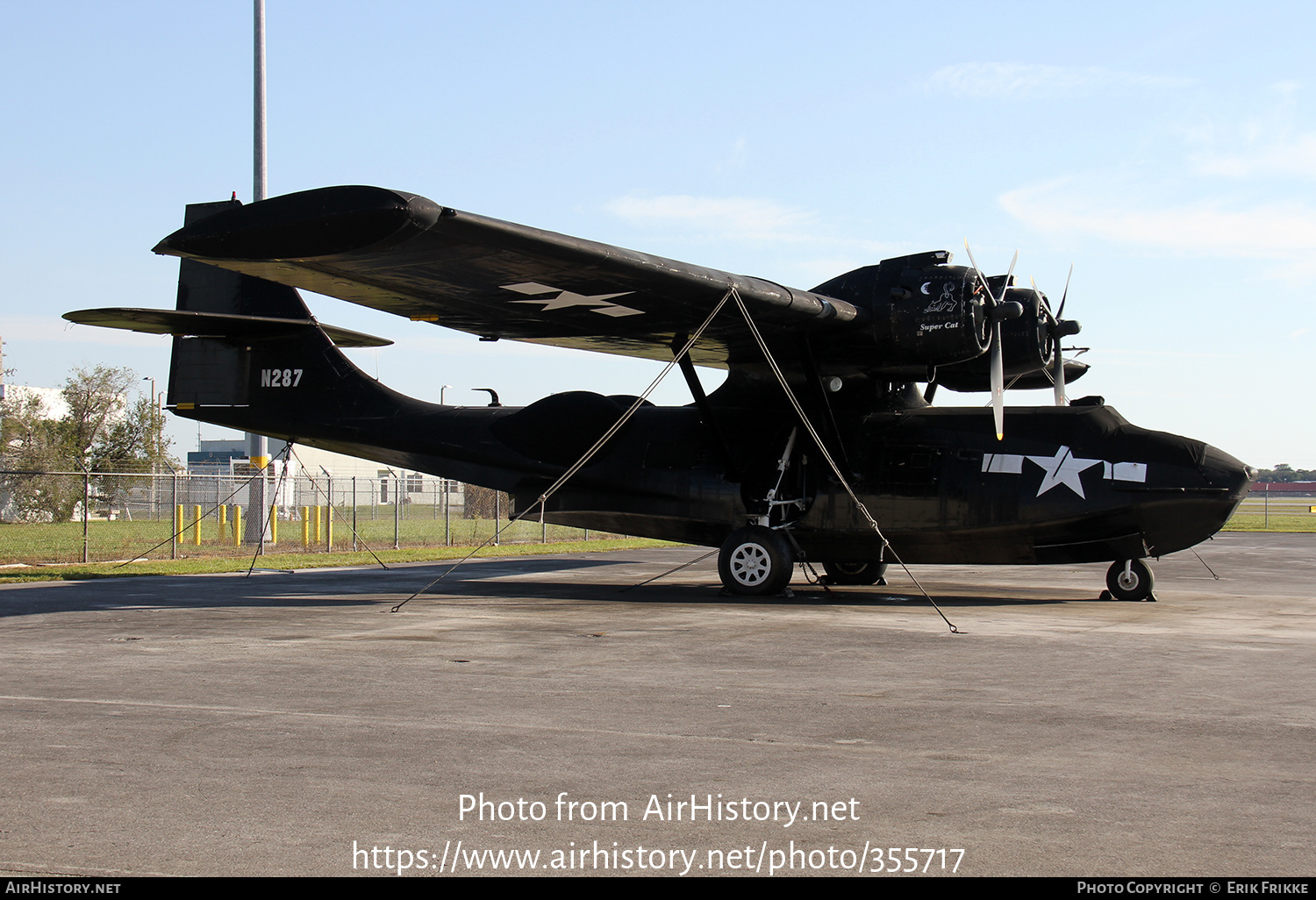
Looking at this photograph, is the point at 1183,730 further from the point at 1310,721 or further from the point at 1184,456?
the point at 1184,456

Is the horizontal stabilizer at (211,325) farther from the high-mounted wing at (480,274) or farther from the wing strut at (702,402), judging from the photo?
the wing strut at (702,402)

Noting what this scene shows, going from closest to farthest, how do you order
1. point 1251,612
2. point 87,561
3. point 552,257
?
point 552,257 → point 1251,612 → point 87,561

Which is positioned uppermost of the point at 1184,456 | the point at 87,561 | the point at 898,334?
the point at 898,334

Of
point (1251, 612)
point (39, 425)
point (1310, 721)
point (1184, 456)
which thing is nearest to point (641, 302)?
point (1184, 456)

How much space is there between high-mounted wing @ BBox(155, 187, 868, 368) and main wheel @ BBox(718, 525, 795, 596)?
3042mm

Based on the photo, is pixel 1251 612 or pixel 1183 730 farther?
pixel 1251 612

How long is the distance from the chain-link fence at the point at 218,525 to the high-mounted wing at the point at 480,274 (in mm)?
7654

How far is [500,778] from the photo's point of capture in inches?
221

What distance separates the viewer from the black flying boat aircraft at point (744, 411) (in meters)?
14.5

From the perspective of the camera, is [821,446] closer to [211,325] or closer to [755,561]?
[755,561]

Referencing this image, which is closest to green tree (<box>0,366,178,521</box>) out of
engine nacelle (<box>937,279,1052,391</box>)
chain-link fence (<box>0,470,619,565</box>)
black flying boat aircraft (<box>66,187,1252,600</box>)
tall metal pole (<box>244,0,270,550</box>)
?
chain-link fence (<box>0,470,619,565</box>)

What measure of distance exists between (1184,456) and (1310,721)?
8.65 m

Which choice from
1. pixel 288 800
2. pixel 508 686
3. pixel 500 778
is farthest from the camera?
pixel 508 686

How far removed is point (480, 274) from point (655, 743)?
28.0 feet
